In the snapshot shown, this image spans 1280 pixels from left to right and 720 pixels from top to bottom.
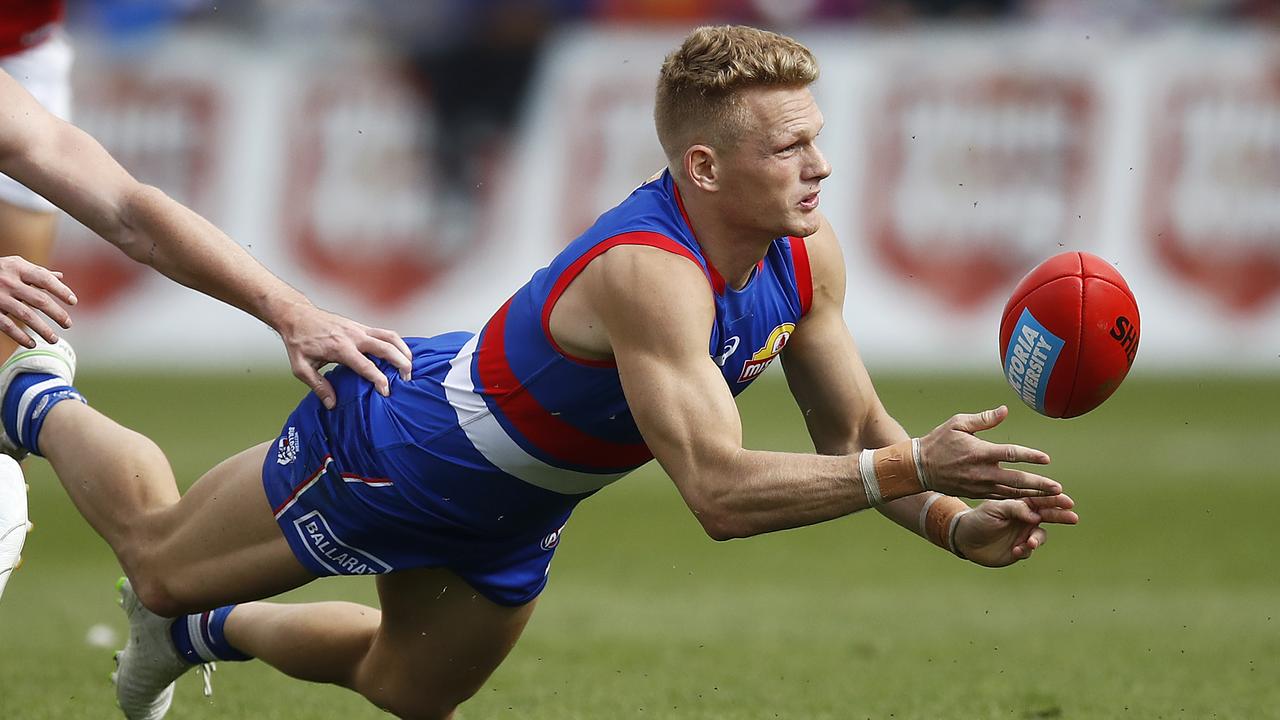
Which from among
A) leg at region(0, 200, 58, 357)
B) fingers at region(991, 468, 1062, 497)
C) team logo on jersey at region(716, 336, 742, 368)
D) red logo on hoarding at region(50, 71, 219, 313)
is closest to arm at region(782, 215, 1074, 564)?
fingers at region(991, 468, 1062, 497)

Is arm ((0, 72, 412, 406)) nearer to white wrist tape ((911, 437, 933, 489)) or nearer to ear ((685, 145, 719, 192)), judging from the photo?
ear ((685, 145, 719, 192))

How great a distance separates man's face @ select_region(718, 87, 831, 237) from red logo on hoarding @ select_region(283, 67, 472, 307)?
501 inches

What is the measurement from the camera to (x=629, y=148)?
16828 mm

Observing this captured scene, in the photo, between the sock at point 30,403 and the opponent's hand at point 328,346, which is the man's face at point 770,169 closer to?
the opponent's hand at point 328,346

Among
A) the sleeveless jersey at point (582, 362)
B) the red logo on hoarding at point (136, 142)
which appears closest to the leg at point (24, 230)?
the sleeveless jersey at point (582, 362)

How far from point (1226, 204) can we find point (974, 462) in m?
12.7

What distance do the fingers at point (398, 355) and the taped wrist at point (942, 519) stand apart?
1.60m

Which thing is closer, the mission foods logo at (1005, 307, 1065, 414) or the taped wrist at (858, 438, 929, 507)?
the taped wrist at (858, 438, 929, 507)

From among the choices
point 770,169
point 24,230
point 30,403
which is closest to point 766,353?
point 770,169

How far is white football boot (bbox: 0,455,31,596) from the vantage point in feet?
15.8

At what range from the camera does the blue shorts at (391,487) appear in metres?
4.77

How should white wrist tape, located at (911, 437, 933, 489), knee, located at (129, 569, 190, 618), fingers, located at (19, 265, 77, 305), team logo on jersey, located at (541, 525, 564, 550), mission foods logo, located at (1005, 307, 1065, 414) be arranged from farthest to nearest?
team logo on jersey, located at (541, 525, 564, 550) → knee, located at (129, 569, 190, 618) → mission foods logo, located at (1005, 307, 1065, 414) → fingers, located at (19, 265, 77, 305) → white wrist tape, located at (911, 437, 933, 489)

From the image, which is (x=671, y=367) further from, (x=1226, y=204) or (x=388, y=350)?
(x=1226, y=204)

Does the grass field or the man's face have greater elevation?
the man's face
